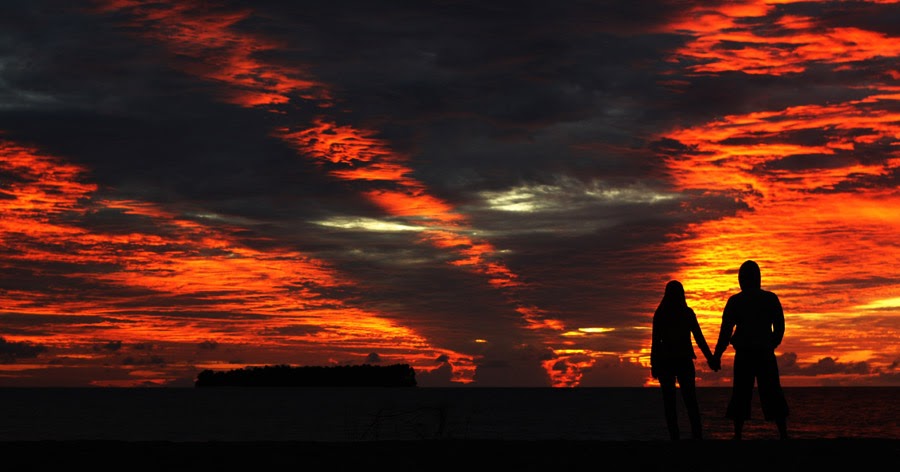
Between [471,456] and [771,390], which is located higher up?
[771,390]

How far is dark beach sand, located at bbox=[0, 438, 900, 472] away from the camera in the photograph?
980 cm

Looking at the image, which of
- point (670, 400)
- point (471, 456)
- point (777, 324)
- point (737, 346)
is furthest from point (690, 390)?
point (471, 456)

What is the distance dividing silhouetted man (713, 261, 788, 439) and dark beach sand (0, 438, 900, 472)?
5.15 feet

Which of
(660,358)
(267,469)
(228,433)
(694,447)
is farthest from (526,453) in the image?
(228,433)

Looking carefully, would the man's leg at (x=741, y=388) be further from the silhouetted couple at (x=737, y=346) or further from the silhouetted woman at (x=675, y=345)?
the silhouetted woman at (x=675, y=345)

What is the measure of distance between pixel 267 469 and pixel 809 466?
5.36m

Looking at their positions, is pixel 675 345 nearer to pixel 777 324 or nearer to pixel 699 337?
pixel 699 337

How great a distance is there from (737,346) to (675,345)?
2.67 feet

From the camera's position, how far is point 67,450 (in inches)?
432

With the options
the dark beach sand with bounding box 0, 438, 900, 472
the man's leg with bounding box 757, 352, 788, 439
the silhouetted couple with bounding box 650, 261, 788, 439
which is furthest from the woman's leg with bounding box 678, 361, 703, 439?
the dark beach sand with bounding box 0, 438, 900, 472

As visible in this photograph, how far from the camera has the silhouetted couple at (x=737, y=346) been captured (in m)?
12.8

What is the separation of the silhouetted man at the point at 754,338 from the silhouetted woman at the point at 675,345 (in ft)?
1.52

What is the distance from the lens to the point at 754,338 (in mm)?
12797

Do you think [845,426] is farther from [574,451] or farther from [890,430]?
[574,451]
